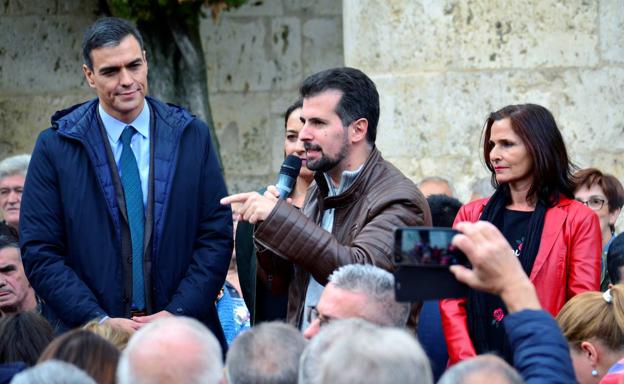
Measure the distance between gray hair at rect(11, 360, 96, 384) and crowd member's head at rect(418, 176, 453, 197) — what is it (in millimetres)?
→ 4018

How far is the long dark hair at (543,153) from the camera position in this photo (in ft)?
17.8

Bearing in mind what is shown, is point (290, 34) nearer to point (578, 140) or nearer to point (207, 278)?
point (578, 140)

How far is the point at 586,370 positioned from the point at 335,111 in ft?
4.49

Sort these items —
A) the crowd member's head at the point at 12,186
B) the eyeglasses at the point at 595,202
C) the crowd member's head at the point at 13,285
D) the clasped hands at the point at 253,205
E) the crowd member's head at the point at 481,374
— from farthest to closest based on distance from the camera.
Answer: the crowd member's head at the point at 12,186 < the eyeglasses at the point at 595,202 < the crowd member's head at the point at 13,285 < the clasped hands at the point at 253,205 < the crowd member's head at the point at 481,374

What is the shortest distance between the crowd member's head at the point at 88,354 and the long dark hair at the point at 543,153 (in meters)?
2.21

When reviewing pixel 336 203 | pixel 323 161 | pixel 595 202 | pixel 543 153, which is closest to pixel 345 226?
pixel 336 203

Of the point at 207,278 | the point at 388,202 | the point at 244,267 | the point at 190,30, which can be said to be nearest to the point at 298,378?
the point at 388,202

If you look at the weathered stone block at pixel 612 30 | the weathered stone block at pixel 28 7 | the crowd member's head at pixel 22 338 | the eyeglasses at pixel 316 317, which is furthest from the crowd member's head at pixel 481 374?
the weathered stone block at pixel 28 7

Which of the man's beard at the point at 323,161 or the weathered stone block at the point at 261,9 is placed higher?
the weathered stone block at the point at 261,9

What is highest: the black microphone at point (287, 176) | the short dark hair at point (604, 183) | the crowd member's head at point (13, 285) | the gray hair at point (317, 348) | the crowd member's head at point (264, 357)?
the black microphone at point (287, 176)

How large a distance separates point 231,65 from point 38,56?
4.78 ft

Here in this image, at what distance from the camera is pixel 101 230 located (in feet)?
17.1

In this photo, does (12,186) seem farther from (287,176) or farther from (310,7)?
(310,7)

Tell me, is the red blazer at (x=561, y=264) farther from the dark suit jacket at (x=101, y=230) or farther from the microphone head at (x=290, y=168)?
the dark suit jacket at (x=101, y=230)
